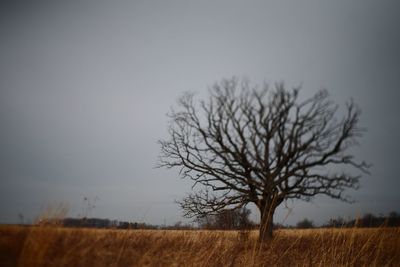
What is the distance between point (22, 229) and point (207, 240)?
285 cm

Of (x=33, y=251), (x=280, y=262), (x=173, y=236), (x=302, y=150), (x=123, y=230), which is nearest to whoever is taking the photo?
(x=33, y=251)

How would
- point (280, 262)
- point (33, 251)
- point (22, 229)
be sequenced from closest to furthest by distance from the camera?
point (33, 251), point (22, 229), point (280, 262)

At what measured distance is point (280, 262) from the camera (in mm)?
4949

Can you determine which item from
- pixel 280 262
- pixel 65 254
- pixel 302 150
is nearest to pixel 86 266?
pixel 65 254

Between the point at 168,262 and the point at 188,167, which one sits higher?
the point at 188,167

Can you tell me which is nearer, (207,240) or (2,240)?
(2,240)

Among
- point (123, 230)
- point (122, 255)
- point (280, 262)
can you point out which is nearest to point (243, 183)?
point (280, 262)

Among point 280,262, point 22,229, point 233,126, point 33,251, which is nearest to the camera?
point 33,251

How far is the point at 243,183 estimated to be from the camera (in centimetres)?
1192

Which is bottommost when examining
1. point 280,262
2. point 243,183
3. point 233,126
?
point 280,262

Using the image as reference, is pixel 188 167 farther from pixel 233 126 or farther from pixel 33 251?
pixel 33 251

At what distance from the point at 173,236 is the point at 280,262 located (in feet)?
7.37

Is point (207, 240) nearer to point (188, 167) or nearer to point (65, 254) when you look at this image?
point (65, 254)

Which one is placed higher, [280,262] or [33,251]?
[33,251]
